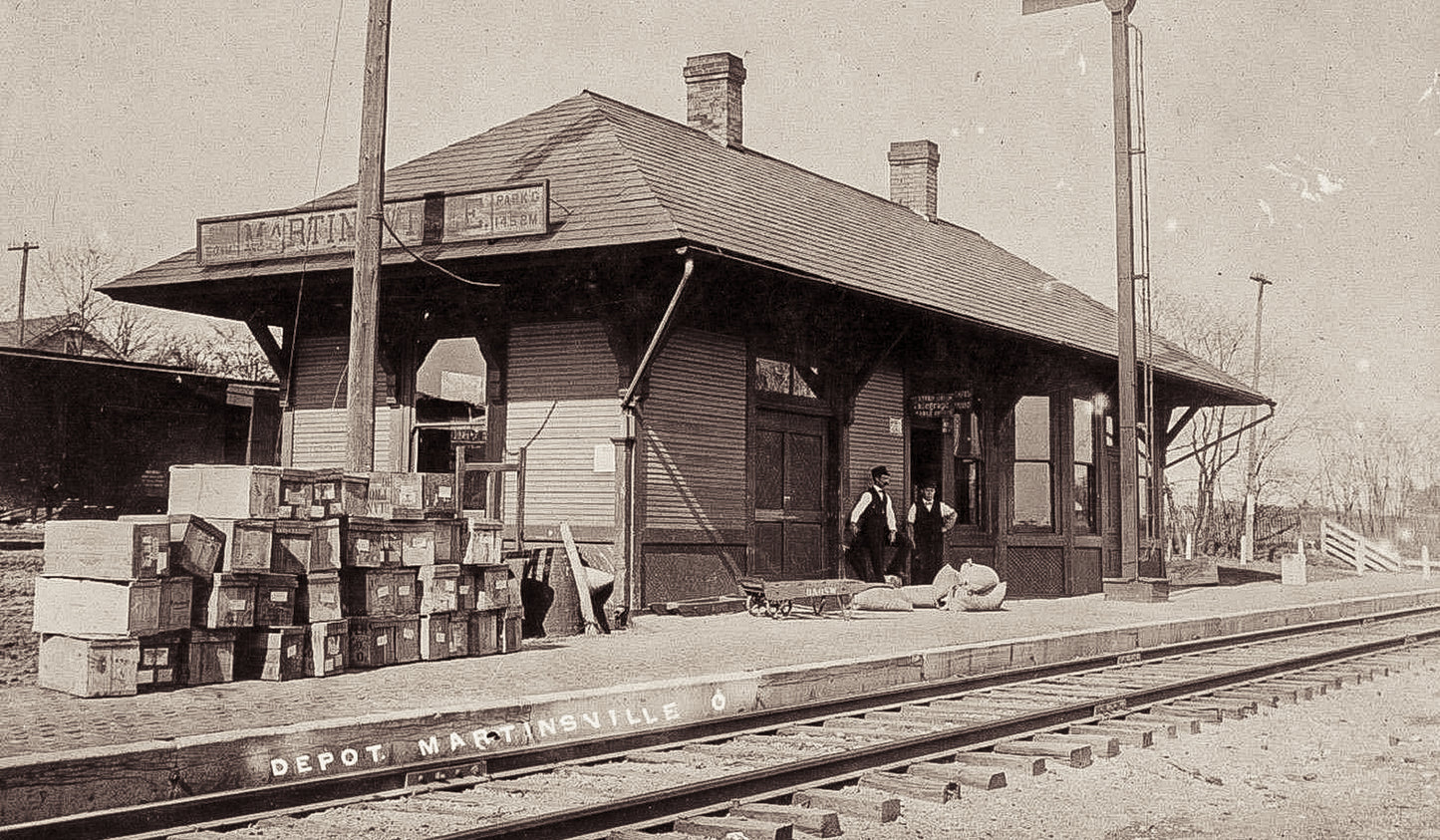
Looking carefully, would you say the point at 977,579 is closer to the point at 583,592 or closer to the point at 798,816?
the point at 583,592

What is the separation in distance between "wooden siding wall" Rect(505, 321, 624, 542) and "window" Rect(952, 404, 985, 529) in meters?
7.02

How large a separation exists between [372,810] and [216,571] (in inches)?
142

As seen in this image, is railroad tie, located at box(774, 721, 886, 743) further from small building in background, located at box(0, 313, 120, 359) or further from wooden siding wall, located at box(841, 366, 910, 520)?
small building in background, located at box(0, 313, 120, 359)

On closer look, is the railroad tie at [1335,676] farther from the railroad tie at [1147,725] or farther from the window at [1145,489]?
the window at [1145,489]

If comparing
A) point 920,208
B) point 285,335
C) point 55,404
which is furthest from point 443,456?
point 920,208

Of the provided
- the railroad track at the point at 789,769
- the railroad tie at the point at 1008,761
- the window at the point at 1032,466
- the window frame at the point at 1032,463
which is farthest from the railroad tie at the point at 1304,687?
the window at the point at 1032,466

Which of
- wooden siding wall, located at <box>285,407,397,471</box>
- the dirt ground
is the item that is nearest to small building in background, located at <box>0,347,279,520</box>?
wooden siding wall, located at <box>285,407,397,471</box>

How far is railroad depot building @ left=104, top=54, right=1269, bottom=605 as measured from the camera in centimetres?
1419

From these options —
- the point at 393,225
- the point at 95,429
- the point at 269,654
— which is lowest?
the point at 269,654

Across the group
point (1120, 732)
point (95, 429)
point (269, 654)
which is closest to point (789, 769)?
point (1120, 732)

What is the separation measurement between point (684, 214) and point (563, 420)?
2.53 metres

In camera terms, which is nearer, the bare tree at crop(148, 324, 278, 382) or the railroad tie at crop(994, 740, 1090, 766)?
the railroad tie at crop(994, 740, 1090, 766)

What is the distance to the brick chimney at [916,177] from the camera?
87.8 feet

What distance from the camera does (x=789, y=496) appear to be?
16.5 metres
